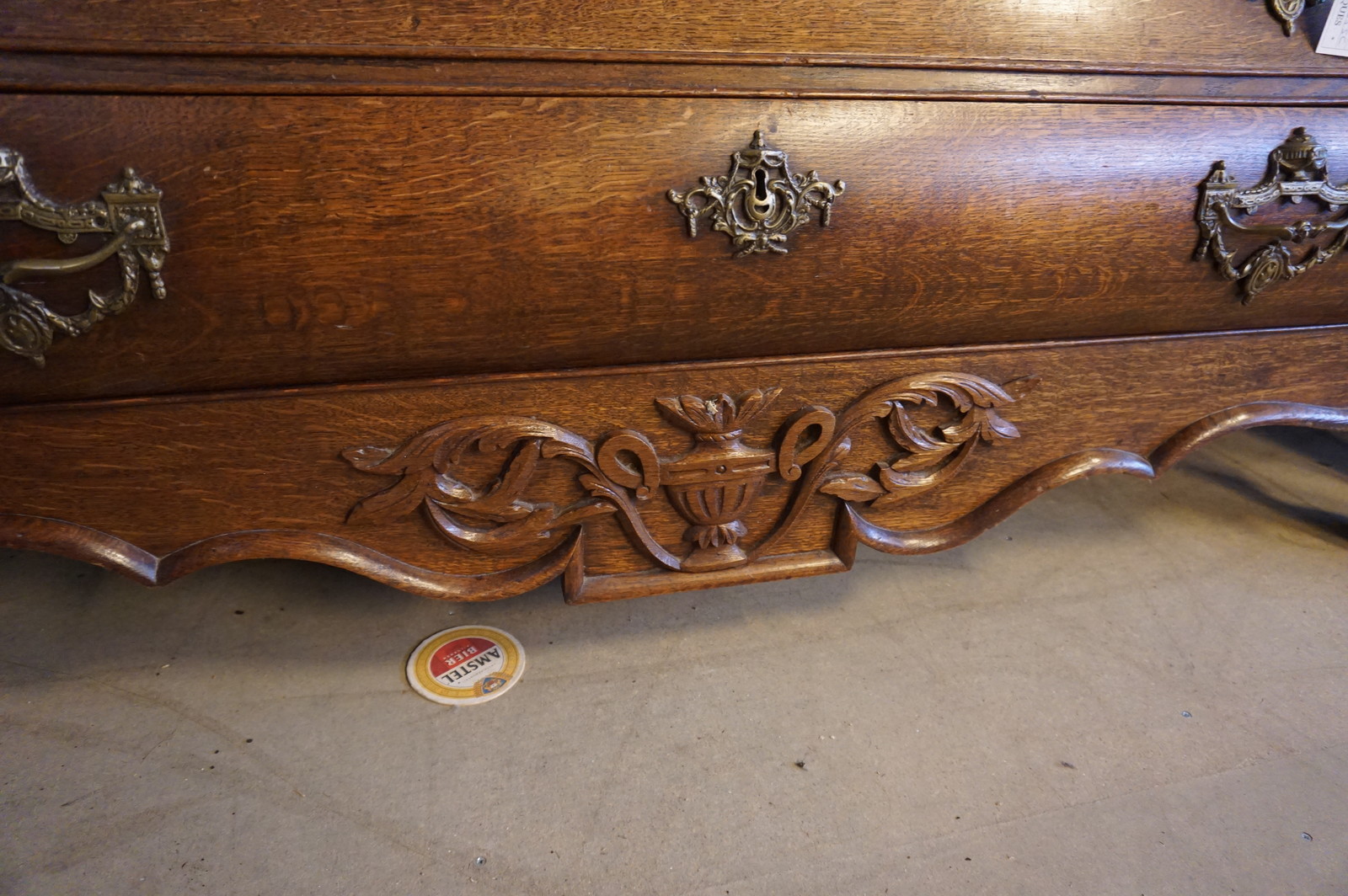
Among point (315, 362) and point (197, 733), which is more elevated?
point (315, 362)

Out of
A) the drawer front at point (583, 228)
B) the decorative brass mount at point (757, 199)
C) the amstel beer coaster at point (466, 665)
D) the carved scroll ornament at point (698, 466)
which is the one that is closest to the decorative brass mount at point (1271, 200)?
the drawer front at point (583, 228)

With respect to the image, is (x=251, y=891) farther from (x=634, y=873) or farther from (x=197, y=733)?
(x=634, y=873)

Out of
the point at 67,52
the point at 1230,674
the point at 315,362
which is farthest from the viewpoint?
the point at 1230,674

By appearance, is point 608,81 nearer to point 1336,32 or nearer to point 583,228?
point 583,228

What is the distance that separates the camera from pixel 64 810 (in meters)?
0.76

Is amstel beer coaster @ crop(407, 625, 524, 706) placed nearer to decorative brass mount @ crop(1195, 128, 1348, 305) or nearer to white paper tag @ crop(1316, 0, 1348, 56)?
decorative brass mount @ crop(1195, 128, 1348, 305)

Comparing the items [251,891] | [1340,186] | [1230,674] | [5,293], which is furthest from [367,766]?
[1340,186]

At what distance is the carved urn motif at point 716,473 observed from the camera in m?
0.78

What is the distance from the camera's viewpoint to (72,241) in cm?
60

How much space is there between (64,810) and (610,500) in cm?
56

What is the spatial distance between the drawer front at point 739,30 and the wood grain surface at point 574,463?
26 cm

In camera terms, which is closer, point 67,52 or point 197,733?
point 67,52

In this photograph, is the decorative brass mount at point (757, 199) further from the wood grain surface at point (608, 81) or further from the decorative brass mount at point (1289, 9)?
the decorative brass mount at point (1289, 9)

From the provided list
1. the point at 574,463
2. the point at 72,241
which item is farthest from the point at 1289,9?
the point at 72,241
